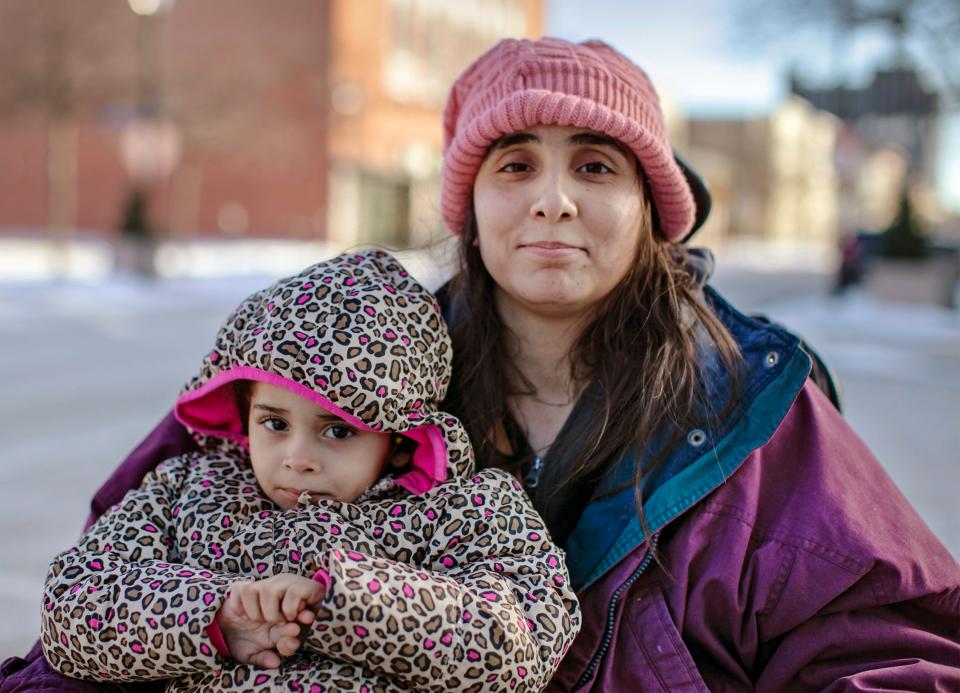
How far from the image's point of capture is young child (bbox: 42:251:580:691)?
160 centimetres

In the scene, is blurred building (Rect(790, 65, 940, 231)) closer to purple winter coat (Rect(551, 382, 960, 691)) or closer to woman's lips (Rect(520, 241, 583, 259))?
Result: woman's lips (Rect(520, 241, 583, 259))

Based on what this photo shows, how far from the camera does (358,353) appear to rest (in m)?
1.84

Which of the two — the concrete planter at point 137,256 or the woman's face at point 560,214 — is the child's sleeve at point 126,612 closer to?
the woman's face at point 560,214

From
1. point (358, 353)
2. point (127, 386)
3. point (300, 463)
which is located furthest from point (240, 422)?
point (127, 386)

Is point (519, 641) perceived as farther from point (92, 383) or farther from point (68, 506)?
point (92, 383)

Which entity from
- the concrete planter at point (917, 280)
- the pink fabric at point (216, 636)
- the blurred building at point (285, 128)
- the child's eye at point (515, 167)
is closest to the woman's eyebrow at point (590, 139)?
the child's eye at point (515, 167)

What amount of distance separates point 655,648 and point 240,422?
934 millimetres

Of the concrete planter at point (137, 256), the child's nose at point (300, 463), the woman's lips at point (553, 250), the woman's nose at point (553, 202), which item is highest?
the woman's nose at point (553, 202)

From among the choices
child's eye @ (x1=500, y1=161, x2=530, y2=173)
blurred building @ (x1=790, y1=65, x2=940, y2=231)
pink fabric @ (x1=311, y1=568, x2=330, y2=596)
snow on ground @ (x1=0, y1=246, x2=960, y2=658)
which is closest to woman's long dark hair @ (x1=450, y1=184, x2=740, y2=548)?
child's eye @ (x1=500, y1=161, x2=530, y2=173)

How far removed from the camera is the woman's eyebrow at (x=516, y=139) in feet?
7.09

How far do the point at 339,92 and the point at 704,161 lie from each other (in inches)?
1297

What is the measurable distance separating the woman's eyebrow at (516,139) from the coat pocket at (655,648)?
3.07 ft

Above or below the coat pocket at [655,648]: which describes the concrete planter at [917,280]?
below

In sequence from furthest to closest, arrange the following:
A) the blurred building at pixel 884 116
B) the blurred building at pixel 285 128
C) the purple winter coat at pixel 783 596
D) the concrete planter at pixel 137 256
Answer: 1. the blurred building at pixel 285 128
2. the concrete planter at pixel 137 256
3. the blurred building at pixel 884 116
4. the purple winter coat at pixel 783 596
